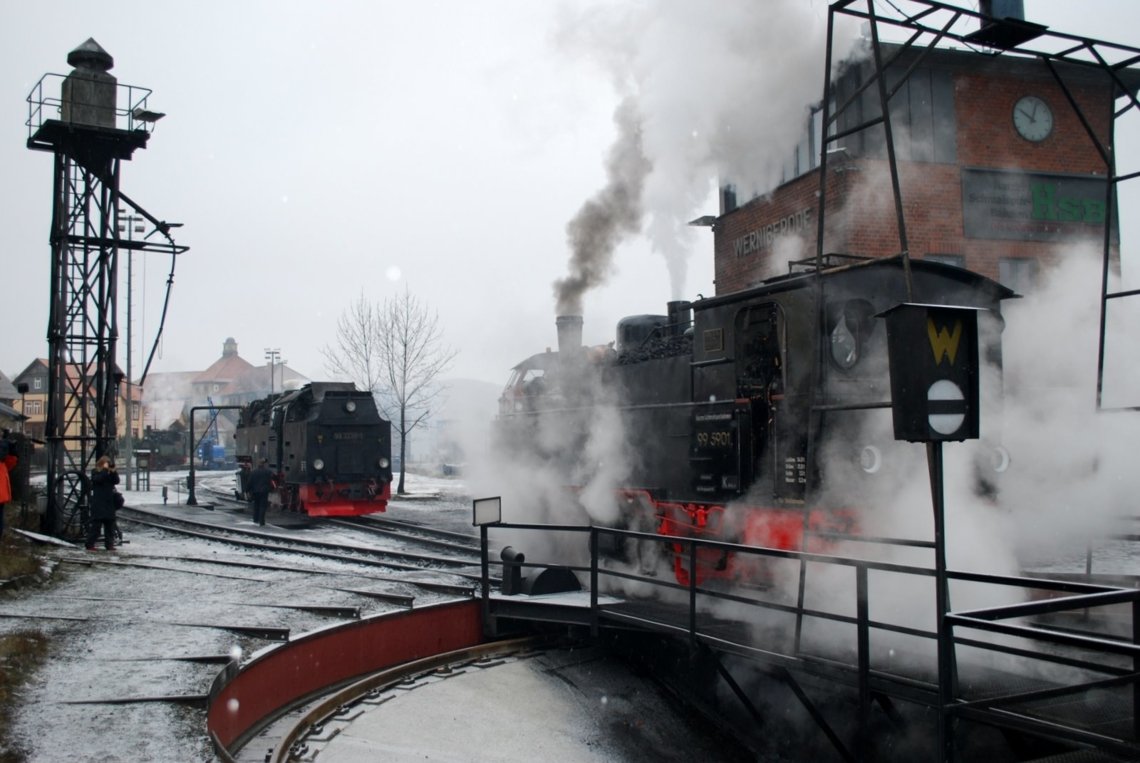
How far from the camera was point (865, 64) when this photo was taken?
13.6m

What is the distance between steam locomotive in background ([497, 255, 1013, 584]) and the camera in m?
7.53

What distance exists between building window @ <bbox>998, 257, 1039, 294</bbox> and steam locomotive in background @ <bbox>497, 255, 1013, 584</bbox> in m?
8.22

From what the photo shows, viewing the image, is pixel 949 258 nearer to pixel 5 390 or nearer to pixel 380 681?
pixel 380 681

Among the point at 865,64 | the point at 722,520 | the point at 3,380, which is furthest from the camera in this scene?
the point at 3,380

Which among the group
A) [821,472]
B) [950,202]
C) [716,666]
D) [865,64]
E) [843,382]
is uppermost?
[865,64]

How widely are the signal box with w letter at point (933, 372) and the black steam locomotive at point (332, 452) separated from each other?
56.1 feet

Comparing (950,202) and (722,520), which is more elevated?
(950,202)

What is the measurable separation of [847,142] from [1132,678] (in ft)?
40.4

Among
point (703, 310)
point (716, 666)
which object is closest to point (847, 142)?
point (703, 310)

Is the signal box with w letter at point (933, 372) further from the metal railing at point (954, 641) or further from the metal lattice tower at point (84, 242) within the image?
the metal lattice tower at point (84, 242)

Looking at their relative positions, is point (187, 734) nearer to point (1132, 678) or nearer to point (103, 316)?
point (1132, 678)

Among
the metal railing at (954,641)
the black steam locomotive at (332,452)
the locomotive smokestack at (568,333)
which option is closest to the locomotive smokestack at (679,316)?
the locomotive smokestack at (568,333)

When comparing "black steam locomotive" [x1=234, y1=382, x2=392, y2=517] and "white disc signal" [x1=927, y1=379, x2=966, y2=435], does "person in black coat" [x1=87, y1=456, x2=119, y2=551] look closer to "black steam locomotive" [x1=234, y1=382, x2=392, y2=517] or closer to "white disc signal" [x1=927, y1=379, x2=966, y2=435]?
"black steam locomotive" [x1=234, y1=382, x2=392, y2=517]

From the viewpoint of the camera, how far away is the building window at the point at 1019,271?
52.7ft
